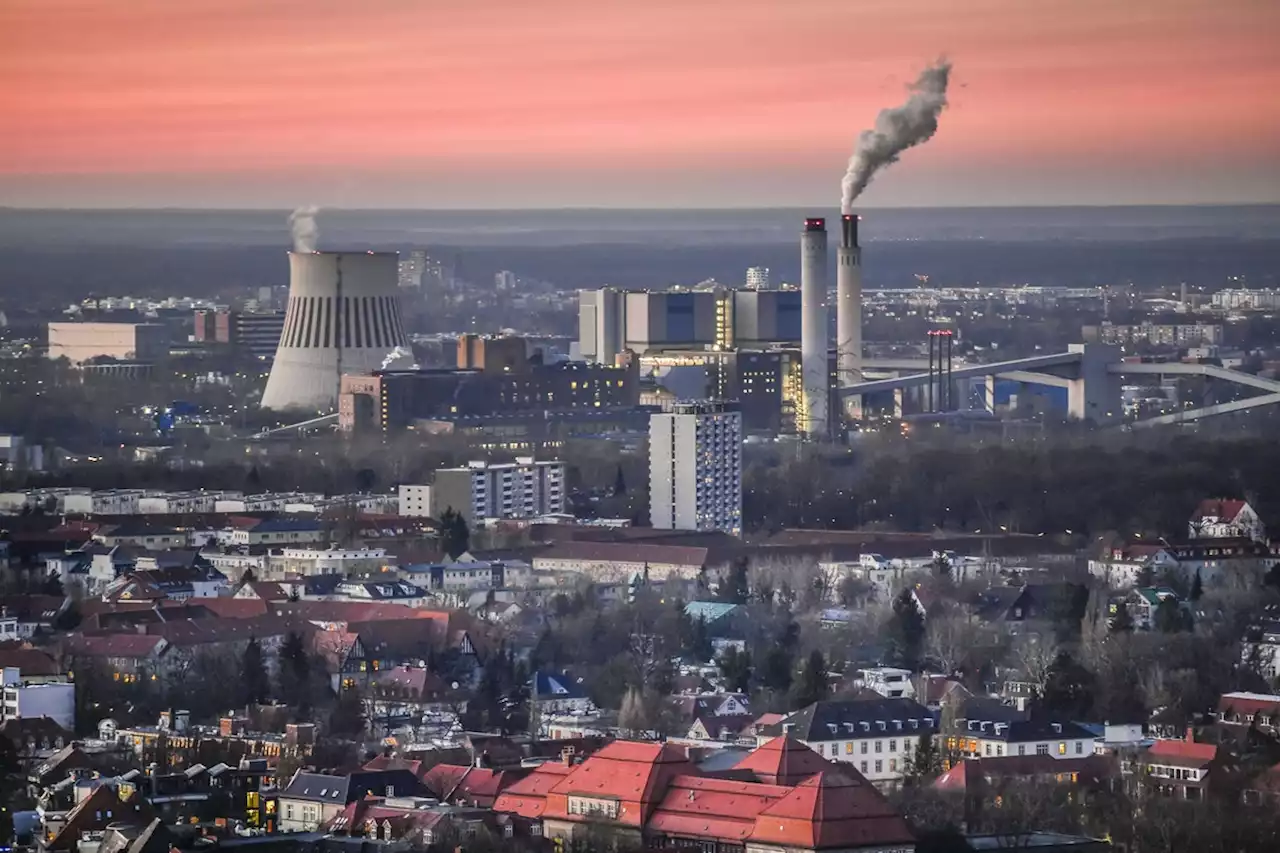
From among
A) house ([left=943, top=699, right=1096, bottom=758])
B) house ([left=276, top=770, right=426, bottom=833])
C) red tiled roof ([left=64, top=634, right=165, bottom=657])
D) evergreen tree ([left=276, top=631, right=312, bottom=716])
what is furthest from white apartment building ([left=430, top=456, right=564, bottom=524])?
house ([left=276, top=770, right=426, bottom=833])

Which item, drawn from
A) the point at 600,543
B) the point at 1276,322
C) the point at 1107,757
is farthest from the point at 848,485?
the point at 1276,322

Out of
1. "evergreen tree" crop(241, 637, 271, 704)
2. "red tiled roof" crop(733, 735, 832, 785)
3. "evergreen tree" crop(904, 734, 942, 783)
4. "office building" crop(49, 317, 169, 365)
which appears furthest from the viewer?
"office building" crop(49, 317, 169, 365)

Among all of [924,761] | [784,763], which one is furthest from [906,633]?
[784,763]

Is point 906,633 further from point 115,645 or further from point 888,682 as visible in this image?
point 115,645

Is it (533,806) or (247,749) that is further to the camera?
(247,749)

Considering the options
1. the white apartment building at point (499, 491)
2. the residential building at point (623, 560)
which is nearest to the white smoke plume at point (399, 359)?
the white apartment building at point (499, 491)

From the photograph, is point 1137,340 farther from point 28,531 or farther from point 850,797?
point 850,797

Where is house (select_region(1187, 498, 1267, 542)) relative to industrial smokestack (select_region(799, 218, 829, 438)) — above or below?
below

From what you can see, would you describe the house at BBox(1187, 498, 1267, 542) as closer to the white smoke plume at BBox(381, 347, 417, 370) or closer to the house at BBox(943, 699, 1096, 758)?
the house at BBox(943, 699, 1096, 758)
